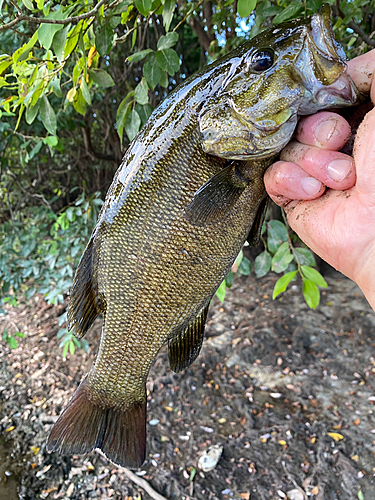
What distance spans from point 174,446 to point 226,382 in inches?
27.6

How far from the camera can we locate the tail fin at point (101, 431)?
121 centimetres

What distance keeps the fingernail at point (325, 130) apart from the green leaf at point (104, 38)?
719 mm

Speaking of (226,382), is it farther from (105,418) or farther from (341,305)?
(105,418)

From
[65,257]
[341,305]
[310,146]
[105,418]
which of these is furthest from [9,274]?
[341,305]

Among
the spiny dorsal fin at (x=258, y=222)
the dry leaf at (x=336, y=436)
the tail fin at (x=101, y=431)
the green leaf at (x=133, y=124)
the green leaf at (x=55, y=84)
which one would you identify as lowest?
the dry leaf at (x=336, y=436)

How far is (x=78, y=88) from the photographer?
1410 mm

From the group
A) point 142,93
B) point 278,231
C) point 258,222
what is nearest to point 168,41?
point 142,93

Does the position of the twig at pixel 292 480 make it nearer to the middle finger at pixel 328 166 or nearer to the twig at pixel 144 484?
the twig at pixel 144 484

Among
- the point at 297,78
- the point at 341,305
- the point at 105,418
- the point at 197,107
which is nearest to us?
the point at 297,78

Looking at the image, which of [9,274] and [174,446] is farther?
[9,274]

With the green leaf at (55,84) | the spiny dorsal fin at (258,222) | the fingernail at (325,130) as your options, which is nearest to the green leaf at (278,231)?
the spiny dorsal fin at (258,222)

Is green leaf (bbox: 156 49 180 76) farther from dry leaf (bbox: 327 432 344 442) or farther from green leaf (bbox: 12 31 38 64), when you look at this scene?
dry leaf (bbox: 327 432 344 442)

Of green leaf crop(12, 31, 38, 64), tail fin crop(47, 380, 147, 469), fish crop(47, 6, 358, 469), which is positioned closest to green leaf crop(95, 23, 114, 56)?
green leaf crop(12, 31, 38, 64)

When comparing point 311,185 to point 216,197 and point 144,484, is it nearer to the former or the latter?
point 216,197
